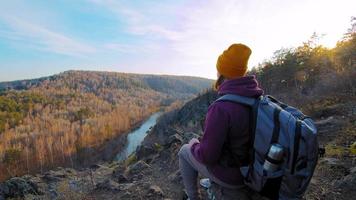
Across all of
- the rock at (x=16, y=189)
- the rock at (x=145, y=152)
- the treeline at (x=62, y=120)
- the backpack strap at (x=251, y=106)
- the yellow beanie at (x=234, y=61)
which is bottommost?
the treeline at (x=62, y=120)

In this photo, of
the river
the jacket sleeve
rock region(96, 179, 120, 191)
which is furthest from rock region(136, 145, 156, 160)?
the river

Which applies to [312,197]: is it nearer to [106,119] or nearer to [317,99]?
[317,99]

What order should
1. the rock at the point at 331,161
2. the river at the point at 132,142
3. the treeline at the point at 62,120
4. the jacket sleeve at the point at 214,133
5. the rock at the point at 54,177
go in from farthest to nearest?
1. the treeline at the point at 62,120
2. the river at the point at 132,142
3. the rock at the point at 54,177
4. the rock at the point at 331,161
5. the jacket sleeve at the point at 214,133

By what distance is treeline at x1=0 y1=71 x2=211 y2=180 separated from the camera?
39.6m

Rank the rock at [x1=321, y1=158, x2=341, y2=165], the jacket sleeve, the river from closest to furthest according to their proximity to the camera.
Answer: the jacket sleeve < the rock at [x1=321, y1=158, x2=341, y2=165] < the river

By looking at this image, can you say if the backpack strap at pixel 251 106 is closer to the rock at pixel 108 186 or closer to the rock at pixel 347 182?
the rock at pixel 347 182

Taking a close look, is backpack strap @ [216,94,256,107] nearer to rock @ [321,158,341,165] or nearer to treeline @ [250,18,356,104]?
rock @ [321,158,341,165]

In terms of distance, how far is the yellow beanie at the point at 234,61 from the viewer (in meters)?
2.71

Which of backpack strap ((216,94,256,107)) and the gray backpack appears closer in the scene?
the gray backpack

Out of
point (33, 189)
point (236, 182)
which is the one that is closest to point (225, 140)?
point (236, 182)

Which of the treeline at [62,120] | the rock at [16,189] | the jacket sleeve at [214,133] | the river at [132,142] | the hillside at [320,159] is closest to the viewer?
the jacket sleeve at [214,133]

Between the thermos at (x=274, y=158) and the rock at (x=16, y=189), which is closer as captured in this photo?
the thermos at (x=274, y=158)

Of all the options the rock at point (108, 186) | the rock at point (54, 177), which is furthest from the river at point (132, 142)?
the rock at point (108, 186)

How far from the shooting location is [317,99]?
8250 mm
